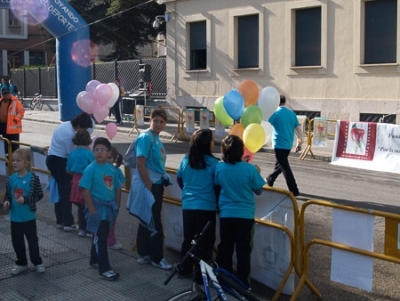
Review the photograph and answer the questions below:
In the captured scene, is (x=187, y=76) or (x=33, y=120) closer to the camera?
(x=187, y=76)

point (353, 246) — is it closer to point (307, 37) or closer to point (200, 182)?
point (200, 182)

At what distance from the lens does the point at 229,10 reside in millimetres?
23266

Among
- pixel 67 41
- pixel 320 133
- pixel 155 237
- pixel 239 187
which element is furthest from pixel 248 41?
pixel 239 187

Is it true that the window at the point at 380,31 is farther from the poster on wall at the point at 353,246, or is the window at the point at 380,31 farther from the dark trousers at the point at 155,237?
the poster on wall at the point at 353,246

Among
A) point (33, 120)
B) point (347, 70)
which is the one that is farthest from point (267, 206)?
point (33, 120)

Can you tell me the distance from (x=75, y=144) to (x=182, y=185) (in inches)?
76.3

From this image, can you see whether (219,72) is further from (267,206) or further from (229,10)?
(267,206)

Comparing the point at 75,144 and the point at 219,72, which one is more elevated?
the point at 219,72

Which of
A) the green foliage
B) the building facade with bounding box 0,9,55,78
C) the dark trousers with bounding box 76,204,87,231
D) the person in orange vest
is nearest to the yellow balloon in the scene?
the dark trousers with bounding box 76,204,87,231

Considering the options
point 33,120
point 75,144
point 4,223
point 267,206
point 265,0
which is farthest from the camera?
point 33,120

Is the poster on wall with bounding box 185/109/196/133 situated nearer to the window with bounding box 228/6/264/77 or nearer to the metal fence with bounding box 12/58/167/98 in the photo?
the window with bounding box 228/6/264/77

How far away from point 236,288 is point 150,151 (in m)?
2.42

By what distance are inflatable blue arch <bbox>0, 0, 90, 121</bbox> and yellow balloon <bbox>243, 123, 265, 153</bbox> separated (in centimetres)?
1076

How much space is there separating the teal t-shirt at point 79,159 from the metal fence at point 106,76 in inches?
822
